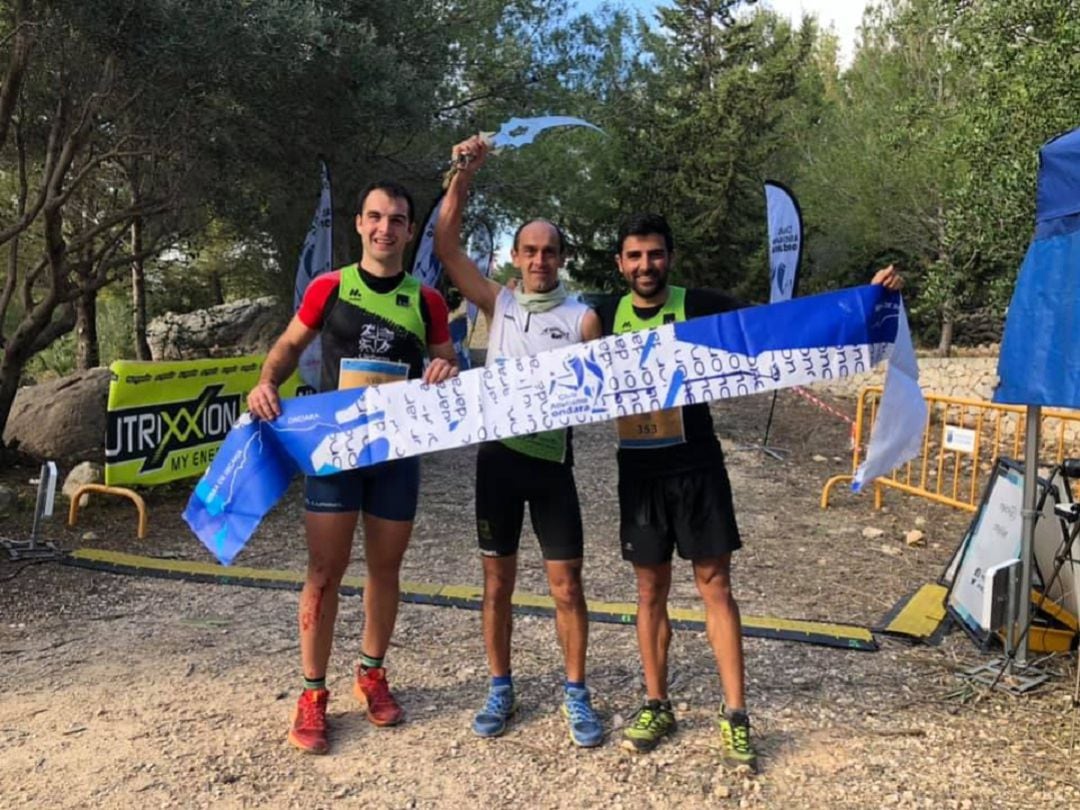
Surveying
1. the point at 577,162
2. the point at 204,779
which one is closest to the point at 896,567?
the point at 204,779

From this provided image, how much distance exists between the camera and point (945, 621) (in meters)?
4.89

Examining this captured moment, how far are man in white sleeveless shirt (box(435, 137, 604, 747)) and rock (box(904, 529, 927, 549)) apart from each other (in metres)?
4.44

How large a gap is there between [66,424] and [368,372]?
6.89 metres

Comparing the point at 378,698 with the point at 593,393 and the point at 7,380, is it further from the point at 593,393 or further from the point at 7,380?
the point at 7,380

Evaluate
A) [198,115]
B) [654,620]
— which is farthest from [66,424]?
[654,620]

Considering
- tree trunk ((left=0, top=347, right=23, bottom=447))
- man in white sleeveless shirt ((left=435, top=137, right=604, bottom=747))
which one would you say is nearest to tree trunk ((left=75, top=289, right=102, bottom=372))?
tree trunk ((left=0, top=347, right=23, bottom=447))

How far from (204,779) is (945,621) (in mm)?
4053

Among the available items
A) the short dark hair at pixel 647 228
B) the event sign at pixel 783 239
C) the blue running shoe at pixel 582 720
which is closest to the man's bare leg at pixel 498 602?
the blue running shoe at pixel 582 720

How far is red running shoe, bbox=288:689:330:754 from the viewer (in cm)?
332

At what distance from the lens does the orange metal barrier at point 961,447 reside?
7.34 meters

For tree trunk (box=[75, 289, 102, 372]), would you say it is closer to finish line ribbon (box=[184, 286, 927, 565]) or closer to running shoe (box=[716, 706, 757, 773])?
finish line ribbon (box=[184, 286, 927, 565])

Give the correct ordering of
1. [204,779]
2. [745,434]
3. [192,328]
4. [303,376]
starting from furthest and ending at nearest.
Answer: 1. [192,328]
2. [745,434]
3. [303,376]
4. [204,779]

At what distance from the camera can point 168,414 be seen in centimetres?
721

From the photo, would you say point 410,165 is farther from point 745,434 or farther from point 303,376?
point 745,434
